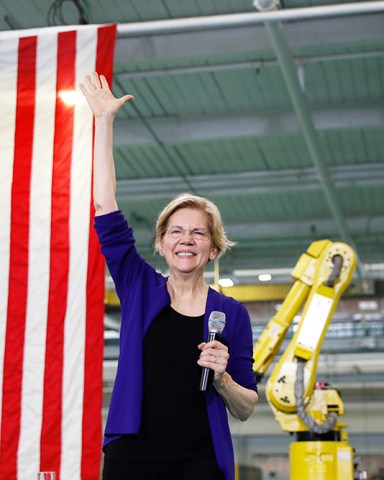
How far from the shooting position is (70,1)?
7.28m

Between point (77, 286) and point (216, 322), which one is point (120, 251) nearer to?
point (216, 322)

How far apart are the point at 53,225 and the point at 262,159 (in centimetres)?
615

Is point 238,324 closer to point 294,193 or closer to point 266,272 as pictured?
point 294,193

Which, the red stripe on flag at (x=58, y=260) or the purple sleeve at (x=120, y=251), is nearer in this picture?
the purple sleeve at (x=120, y=251)

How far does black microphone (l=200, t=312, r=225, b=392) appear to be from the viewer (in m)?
2.19

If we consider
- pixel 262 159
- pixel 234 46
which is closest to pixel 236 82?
pixel 234 46

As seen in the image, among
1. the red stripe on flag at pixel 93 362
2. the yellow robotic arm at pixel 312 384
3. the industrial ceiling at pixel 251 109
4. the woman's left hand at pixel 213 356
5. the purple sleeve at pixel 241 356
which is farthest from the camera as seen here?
the yellow robotic arm at pixel 312 384

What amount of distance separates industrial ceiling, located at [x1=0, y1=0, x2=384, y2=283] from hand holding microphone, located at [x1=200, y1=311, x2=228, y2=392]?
346cm

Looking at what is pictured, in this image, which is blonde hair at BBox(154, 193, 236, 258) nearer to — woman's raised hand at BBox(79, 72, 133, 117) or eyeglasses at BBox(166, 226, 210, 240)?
eyeglasses at BBox(166, 226, 210, 240)

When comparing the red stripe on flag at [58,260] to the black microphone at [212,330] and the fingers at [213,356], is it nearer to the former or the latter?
the black microphone at [212,330]

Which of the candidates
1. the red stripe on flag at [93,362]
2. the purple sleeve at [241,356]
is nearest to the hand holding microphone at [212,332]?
the purple sleeve at [241,356]

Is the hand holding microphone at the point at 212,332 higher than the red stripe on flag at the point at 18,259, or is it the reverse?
the red stripe on flag at the point at 18,259

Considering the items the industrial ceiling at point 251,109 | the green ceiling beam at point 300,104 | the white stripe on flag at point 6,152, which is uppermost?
the industrial ceiling at point 251,109

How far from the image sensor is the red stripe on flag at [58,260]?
15.9 feet
